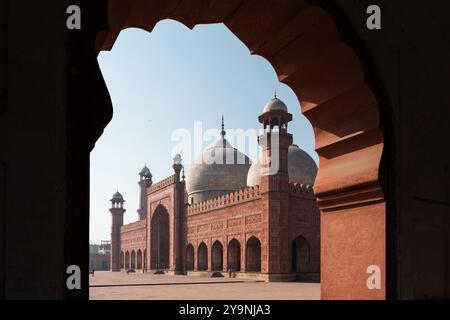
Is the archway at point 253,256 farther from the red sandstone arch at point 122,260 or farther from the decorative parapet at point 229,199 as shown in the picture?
→ the red sandstone arch at point 122,260

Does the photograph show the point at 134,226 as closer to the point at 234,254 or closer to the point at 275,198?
the point at 234,254

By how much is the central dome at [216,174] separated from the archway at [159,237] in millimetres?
2599

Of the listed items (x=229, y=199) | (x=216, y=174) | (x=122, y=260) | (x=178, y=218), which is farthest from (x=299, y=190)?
(x=122, y=260)

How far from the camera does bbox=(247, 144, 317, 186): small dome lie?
27234 mm

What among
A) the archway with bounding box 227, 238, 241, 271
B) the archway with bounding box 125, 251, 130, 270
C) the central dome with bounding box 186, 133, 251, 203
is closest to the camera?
the archway with bounding box 227, 238, 241, 271

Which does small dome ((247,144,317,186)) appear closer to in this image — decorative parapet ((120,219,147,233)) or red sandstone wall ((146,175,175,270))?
red sandstone wall ((146,175,175,270))

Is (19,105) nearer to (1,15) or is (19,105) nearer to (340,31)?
(1,15)

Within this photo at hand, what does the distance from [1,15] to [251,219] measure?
2029cm

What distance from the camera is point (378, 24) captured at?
246 centimetres

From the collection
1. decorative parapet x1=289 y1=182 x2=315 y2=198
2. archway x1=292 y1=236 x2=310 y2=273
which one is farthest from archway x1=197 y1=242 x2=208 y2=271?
decorative parapet x1=289 y1=182 x2=315 y2=198

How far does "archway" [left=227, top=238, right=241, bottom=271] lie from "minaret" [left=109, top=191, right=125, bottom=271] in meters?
17.6

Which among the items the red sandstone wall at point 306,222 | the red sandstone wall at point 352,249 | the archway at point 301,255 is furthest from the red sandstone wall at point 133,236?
the red sandstone wall at point 352,249

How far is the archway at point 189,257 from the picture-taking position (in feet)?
88.8
